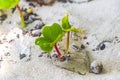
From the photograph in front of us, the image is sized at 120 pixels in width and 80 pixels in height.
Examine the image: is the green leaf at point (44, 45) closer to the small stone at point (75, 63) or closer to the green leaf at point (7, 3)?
the small stone at point (75, 63)

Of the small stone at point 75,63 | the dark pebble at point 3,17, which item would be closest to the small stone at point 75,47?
the small stone at point 75,63

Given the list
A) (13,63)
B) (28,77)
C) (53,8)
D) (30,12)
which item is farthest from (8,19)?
(28,77)

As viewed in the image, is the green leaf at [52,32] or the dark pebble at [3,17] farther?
the dark pebble at [3,17]

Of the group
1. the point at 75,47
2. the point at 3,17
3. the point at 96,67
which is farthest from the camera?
the point at 3,17

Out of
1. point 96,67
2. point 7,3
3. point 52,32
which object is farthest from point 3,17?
point 96,67

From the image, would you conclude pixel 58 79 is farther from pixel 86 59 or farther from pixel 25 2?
pixel 25 2

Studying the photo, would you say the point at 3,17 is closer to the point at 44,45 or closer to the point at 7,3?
the point at 7,3
